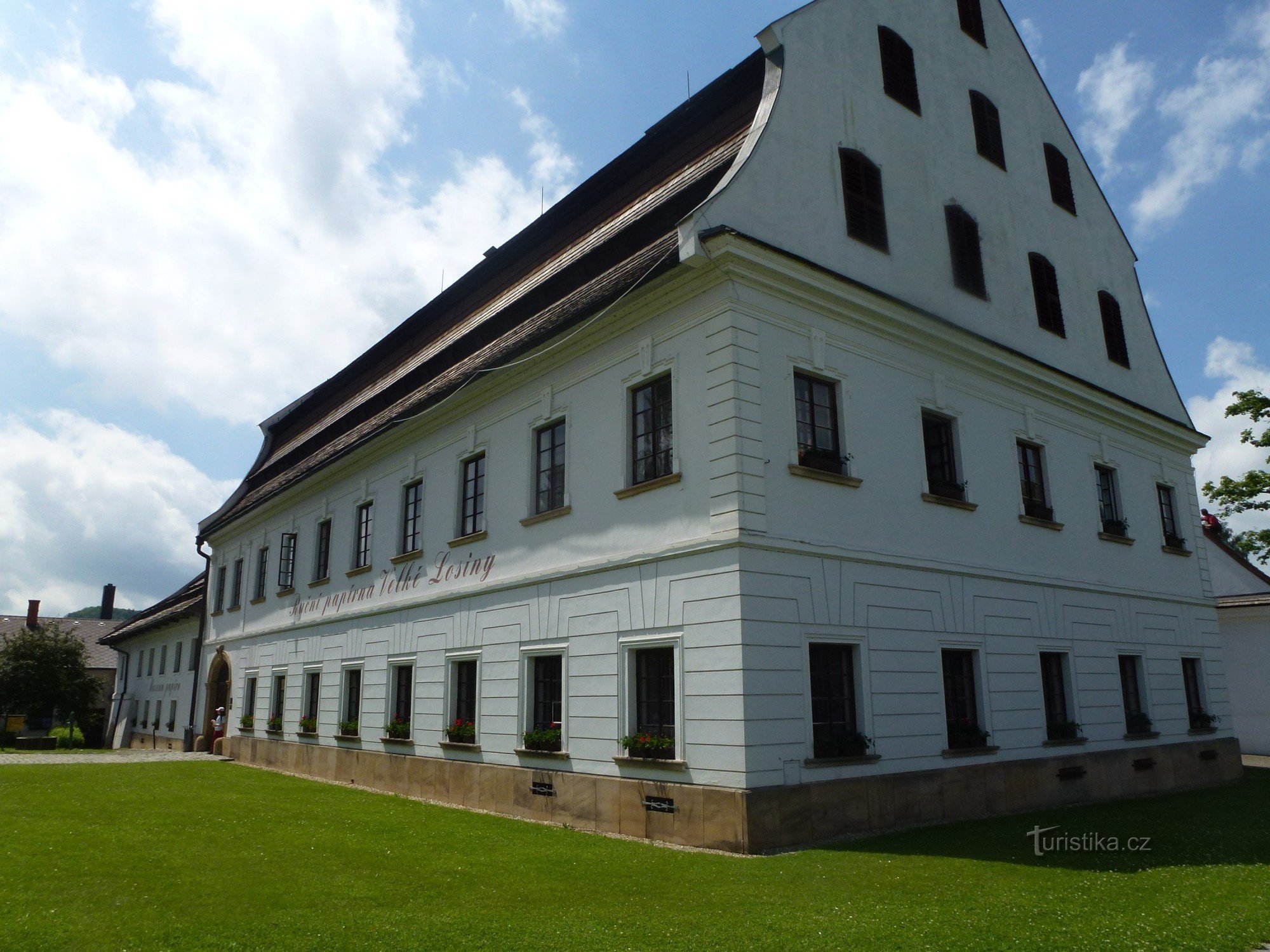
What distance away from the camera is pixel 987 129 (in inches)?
760

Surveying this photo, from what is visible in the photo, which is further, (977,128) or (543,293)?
(977,128)

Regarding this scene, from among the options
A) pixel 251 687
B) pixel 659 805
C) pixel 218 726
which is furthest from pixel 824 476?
pixel 218 726

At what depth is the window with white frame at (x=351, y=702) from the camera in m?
21.4

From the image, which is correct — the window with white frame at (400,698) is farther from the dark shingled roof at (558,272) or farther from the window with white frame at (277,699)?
the window with white frame at (277,699)

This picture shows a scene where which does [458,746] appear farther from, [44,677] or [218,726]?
[44,677]

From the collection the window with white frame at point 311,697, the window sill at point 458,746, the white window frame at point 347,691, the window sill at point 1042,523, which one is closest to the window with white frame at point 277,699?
the window with white frame at point 311,697

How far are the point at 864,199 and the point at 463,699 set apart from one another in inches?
458

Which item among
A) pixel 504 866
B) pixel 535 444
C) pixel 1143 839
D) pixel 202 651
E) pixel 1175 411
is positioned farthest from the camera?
pixel 202 651

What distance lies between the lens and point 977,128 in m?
19.0

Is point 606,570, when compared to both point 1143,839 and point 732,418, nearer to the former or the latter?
point 732,418

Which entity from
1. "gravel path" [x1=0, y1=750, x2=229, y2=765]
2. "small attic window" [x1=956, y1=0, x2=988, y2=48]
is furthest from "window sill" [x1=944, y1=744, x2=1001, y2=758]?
"gravel path" [x1=0, y1=750, x2=229, y2=765]

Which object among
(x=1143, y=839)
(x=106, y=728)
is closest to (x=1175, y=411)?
(x=1143, y=839)

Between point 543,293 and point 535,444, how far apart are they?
3.06 meters

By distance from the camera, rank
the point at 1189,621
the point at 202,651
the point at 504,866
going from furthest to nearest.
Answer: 1. the point at 202,651
2. the point at 1189,621
3. the point at 504,866
